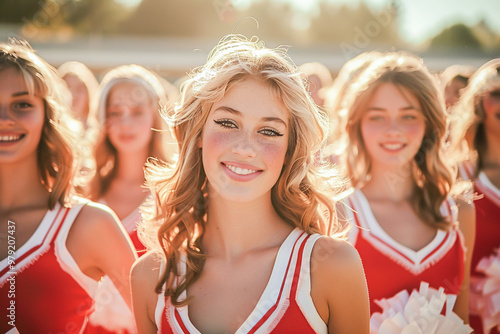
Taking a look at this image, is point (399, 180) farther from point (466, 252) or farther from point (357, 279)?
point (357, 279)

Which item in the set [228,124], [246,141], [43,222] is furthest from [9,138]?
[246,141]

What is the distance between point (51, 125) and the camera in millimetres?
2742

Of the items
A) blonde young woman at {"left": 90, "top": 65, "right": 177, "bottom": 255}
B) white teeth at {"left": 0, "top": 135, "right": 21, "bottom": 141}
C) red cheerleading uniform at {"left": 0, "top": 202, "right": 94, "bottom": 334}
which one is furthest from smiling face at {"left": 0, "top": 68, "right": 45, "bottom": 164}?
blonde young woman at {"left": 90, "top": 65, "right": 177, "bottom": 255}

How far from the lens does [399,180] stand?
3293mm

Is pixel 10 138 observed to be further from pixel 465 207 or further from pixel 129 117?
pixel 465 207

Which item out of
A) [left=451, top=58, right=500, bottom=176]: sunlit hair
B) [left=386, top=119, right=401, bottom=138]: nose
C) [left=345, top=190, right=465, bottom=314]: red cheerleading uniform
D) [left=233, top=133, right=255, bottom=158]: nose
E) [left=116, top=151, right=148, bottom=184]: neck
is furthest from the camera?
[left=116, top=151, right=148, bottom=184]: neck

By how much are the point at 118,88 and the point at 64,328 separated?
2.48 m

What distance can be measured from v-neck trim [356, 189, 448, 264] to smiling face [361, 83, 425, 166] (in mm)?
423

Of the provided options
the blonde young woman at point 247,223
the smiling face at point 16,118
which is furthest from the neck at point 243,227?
the smiling face at point 16,118

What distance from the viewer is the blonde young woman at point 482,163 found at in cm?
338

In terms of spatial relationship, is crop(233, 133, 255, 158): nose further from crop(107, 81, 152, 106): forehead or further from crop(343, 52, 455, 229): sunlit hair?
crop(107, 81, 152, 106): forehead

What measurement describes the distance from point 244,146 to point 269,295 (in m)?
0.68

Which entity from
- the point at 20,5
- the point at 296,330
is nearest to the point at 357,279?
the point at 296,330

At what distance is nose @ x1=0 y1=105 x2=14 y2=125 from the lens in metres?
2.54
